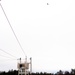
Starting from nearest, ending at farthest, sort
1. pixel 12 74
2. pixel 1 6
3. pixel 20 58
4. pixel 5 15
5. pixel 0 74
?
pixel 1 6 → pixel 5 15 → pixel 20 58 → pixel 12 74 → pixel 0 74

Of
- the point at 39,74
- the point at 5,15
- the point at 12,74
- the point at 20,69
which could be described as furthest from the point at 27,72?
the point at 39,74

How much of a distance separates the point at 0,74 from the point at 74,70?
34.3 meters

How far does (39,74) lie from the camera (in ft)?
362

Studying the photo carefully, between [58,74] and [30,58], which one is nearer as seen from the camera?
[30,58]

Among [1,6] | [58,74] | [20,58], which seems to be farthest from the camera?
[58,74]

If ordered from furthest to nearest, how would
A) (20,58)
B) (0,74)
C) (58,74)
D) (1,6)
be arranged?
(58,74) < (0,74) < (20,58) < (1,6)

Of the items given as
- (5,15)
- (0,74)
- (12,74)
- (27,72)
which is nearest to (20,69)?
(27,72)

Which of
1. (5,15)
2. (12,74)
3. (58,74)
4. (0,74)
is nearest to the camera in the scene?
(5,15)

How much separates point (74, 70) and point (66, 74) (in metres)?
10.8

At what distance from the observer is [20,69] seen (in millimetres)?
52188

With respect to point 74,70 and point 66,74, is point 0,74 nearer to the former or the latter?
point 66,74

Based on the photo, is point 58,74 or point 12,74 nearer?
point 12,74

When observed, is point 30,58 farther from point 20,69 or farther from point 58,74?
point 58,74

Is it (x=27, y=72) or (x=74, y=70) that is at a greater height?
(x=74, y=70)
